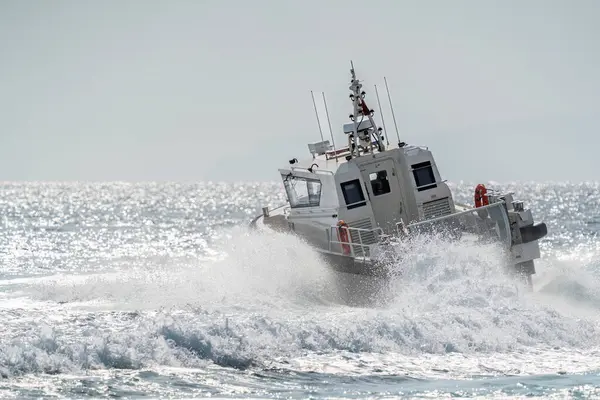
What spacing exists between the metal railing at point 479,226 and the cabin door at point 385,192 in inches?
63.7

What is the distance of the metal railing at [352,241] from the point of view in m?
18.9

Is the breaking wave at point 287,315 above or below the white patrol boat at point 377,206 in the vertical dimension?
below

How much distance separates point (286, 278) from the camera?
20.3 meters

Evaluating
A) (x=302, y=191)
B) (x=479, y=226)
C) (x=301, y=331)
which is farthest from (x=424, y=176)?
(x=301, y=331)

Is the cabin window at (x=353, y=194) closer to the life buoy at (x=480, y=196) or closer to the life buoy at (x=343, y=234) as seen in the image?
the life buoy at (x=343, y=234)

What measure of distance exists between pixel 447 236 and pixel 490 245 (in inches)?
33.1

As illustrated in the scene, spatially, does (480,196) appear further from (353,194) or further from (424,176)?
(353,194)

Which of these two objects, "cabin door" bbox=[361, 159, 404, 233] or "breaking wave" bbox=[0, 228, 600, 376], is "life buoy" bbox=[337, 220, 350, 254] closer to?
"breaking wave" bbox=[0, 228, 600, 376]

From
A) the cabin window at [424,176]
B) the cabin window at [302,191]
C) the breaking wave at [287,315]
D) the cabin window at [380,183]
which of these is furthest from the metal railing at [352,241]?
the cabin window at [424,176]

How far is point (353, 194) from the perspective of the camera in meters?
20.2

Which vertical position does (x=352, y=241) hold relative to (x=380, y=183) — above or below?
below

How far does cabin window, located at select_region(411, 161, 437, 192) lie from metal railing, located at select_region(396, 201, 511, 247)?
1.72m

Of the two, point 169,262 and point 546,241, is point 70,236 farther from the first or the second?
point 546,241

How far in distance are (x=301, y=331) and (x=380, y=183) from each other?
6.48 meters
